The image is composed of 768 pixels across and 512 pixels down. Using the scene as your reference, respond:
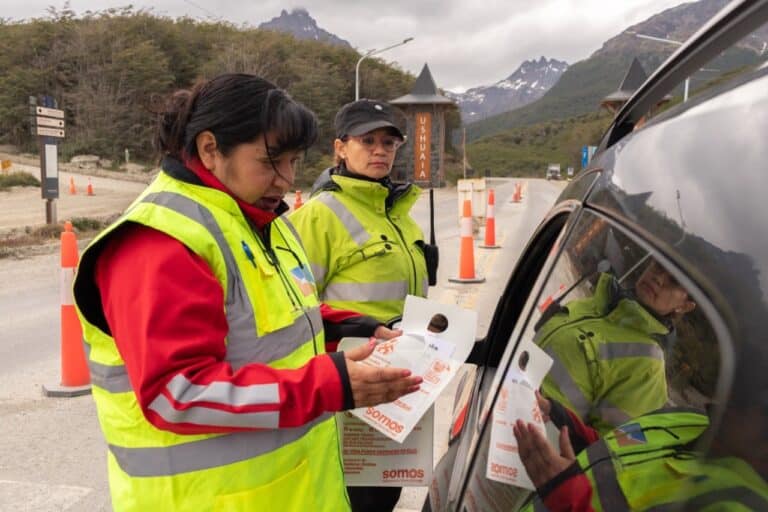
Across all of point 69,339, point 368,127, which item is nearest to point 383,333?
point 368,127

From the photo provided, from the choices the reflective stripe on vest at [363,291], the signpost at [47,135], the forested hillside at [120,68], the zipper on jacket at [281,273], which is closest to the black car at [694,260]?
the zipper on jacket at [281,273]

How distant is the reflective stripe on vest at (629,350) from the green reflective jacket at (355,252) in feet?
5.21

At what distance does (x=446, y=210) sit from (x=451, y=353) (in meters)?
21.4

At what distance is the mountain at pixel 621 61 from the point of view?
3.03ft

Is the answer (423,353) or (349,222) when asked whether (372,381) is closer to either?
(423,353)

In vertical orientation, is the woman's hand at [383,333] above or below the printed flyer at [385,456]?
above

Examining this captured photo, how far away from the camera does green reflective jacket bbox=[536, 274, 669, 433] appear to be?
86 cm

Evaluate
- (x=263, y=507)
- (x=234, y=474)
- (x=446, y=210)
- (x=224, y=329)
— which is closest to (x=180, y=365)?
(x=224, y=329)

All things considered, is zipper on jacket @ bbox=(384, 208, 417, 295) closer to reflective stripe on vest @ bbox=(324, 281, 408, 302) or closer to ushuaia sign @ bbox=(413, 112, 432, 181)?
reflective stripe on vest @ bbox=(324, 281, 408, 302)

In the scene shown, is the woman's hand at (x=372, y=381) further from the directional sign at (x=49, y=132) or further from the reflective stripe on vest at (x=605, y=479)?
the directional sign at (x=49, y=132)

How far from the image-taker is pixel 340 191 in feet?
8.87

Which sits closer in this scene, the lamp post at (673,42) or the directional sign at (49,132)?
the lamp post at (673,42)

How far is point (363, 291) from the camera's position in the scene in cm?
259

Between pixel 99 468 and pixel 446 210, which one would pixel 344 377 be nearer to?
pixel 99 468
